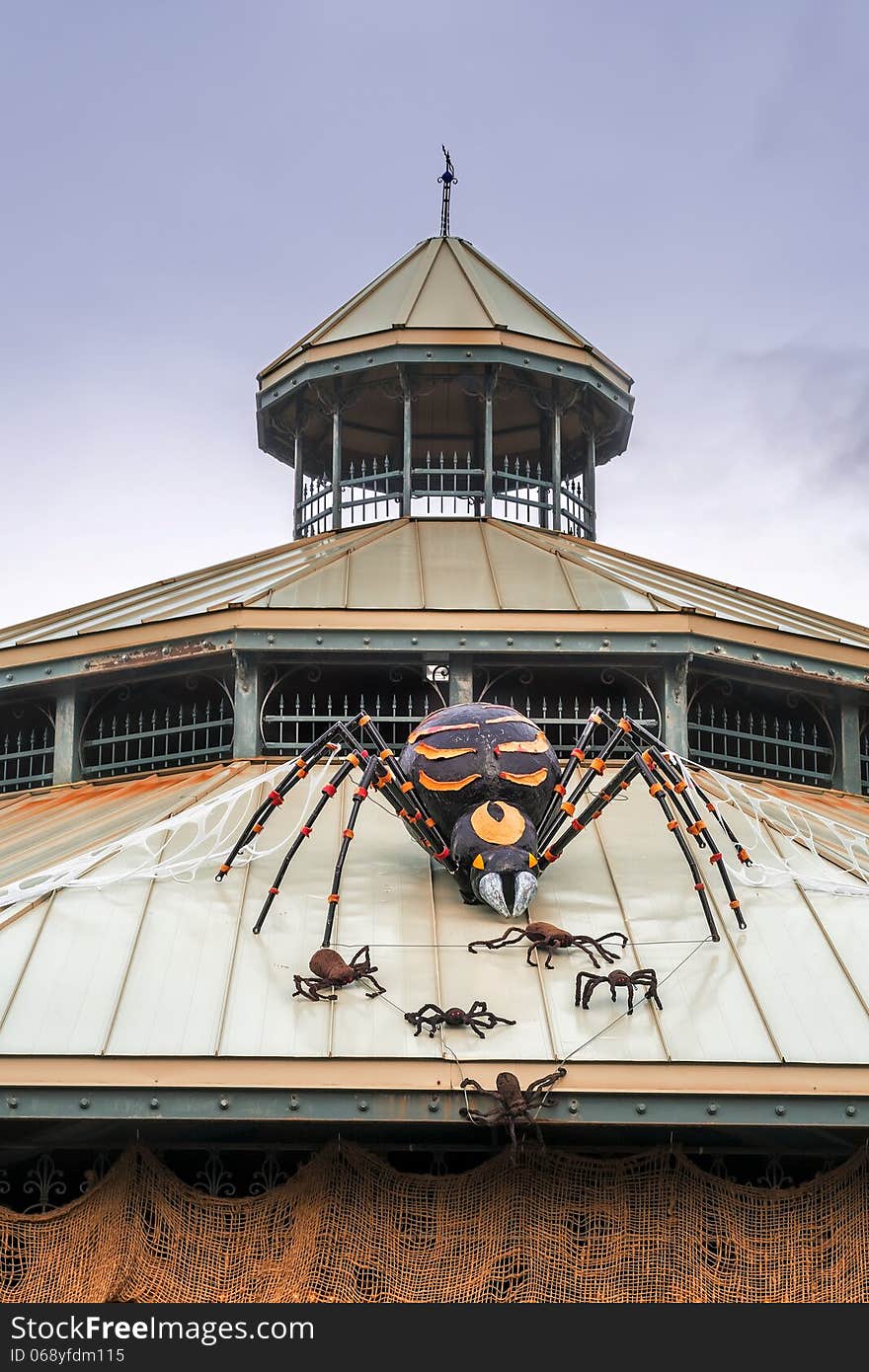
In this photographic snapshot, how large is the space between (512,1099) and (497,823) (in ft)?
8.89

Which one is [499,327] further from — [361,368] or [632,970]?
[632,970]

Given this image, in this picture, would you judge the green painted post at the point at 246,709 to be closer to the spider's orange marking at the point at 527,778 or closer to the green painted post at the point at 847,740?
the spider's orange marking at the point at 527,778

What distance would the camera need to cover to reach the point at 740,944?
1260 centimetres

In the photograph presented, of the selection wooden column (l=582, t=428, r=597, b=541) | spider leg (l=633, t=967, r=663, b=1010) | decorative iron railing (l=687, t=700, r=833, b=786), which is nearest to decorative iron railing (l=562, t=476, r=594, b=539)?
wooden column (l=582, t=428, r=597, b=541)

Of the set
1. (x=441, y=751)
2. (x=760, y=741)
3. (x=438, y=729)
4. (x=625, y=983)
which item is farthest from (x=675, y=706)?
(x=625, y=983)

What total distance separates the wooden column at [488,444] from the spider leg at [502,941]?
34.3 feet

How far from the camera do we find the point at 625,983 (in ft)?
38.3

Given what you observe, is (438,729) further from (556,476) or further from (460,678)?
(556,476)

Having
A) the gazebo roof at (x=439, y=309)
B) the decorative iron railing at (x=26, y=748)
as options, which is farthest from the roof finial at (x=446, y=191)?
the decorative iron railing at (x=26, y=748)

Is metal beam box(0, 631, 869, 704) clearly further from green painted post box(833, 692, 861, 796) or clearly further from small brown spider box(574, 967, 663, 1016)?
small brown spider box(574, 967, 663, 1016)

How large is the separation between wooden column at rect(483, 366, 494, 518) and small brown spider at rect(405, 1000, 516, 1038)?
38.1ft

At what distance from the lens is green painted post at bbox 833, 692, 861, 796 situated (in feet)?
58.0

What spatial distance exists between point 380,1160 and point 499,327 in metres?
13.3

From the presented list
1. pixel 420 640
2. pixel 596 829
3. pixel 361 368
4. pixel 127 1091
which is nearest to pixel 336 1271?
pixel 127 1091
